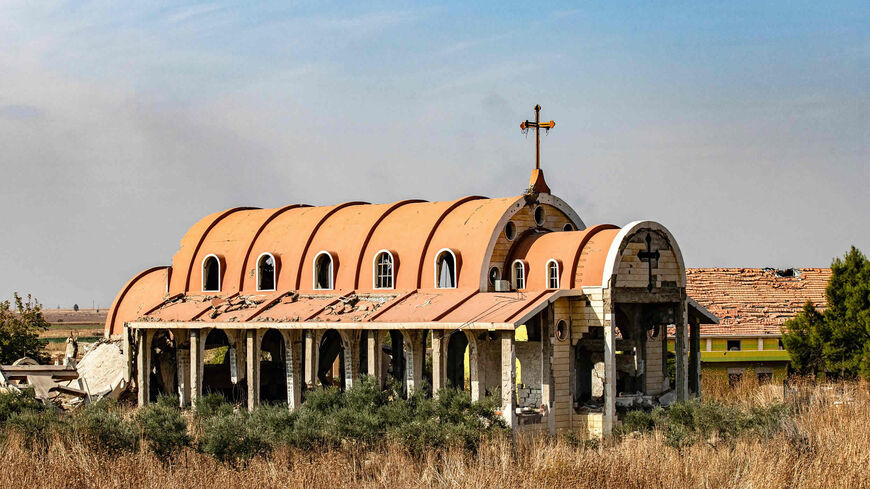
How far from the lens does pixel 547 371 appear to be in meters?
28.7

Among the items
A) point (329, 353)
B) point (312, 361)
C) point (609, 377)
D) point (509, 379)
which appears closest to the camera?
point (509, 379)

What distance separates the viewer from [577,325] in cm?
2925

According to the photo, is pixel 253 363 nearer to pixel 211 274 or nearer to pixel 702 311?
pixel 211 274

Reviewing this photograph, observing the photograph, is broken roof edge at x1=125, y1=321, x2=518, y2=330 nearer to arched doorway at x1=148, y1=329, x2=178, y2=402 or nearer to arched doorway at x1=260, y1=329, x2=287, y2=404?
arched doorway at x1=148, y1=329, x2=178, y2=402

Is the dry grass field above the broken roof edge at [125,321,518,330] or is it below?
below

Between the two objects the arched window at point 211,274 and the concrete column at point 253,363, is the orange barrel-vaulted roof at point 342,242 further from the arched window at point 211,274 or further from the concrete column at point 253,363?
the concrete column at point 253,363

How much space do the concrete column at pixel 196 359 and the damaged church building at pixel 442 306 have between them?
0.15ft

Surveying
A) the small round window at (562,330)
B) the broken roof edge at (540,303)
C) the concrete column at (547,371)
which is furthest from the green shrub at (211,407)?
the small round window at (562,330)

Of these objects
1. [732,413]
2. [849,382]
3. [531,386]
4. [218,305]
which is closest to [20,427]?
[218,305]

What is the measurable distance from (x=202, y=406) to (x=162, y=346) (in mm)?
6778

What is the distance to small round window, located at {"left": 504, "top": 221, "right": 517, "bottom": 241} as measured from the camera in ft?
102

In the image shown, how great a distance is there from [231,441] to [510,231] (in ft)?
35.1

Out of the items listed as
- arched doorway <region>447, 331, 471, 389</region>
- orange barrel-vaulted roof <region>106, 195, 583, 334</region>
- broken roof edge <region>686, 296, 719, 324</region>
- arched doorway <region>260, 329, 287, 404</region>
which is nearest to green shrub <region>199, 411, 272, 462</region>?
orange barrel-vaulted roof <region>106, 195, 583, 334</region>

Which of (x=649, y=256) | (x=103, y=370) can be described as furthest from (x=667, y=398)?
(x=103, y=370)
